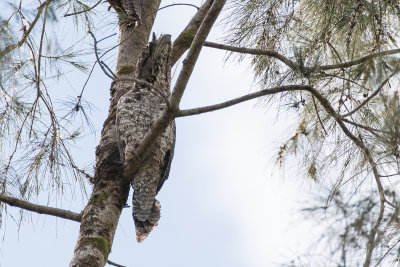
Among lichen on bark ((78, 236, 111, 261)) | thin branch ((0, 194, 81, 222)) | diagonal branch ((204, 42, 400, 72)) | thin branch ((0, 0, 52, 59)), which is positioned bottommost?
lichen on bark ((78, 236, 111, 261))

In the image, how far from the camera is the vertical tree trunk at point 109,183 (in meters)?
2.67

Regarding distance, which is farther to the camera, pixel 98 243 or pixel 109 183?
pixel 109 183

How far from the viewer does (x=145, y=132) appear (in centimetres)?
340

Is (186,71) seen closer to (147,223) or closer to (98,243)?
(98,243)

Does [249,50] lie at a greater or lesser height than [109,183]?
greater

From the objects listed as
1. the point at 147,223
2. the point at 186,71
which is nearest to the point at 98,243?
the point at 147,223

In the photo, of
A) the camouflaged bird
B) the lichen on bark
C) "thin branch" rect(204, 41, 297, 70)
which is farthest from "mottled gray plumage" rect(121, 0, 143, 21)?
the lichen on bark

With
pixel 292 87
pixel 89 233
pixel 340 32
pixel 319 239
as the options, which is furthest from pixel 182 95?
pixel 340 32

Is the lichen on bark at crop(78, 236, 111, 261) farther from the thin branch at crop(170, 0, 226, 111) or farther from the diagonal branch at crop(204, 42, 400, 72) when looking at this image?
the diagonal branch at crop(204, 42, 400, 72)

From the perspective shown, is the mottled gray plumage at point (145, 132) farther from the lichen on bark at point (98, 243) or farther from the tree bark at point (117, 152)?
the lichen on bark at point (98, 243)

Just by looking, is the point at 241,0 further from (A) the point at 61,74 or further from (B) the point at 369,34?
(A) the point at 61,74

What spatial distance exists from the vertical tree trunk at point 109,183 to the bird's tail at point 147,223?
0.22 m

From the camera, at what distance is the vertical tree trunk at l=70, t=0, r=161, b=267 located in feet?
8.77

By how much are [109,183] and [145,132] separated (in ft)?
1.62
